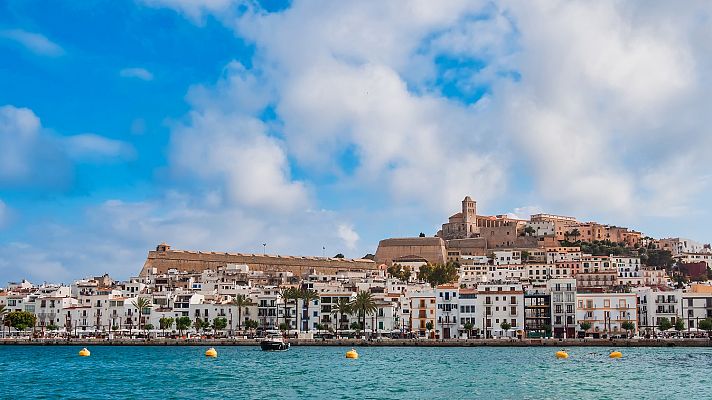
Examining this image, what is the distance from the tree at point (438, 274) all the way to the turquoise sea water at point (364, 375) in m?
52.0

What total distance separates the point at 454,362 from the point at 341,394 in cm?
2166

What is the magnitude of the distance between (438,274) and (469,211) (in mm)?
50632

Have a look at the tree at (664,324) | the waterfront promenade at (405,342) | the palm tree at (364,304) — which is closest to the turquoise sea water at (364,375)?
the waterfront promenade at (405,342)

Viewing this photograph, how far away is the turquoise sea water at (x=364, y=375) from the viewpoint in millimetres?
46094

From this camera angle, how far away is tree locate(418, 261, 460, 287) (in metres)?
134

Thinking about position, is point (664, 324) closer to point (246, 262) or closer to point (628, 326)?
point (628, 326)

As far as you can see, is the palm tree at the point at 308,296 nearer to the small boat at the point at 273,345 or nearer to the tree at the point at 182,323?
the tree at the point at 182,323

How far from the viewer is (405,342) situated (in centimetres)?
9069

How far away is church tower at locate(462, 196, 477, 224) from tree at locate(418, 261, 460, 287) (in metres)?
41.5

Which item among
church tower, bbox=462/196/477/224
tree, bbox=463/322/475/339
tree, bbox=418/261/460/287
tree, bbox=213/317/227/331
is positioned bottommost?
tree, bbox=463/322/475/339

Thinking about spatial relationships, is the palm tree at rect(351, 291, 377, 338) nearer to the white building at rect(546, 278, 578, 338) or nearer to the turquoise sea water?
the turquoise sea water

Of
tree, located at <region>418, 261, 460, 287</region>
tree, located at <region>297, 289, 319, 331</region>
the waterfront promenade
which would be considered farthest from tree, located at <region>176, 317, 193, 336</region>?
tree, located at <region>418, 261, 460, 287</region>

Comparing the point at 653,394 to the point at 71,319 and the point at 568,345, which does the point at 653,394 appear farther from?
the point at 71,319

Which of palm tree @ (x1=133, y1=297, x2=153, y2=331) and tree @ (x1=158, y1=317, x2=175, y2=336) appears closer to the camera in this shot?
tree @ (x1=158, y1=317, x2=175, y2=336)
